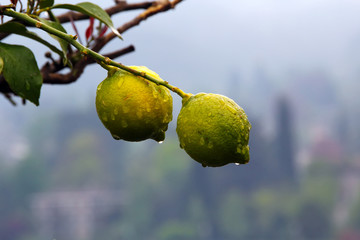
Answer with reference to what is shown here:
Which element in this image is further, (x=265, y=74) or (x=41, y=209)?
(x=265, y=74)

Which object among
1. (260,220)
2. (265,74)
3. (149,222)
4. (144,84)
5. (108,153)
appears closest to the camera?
(144,84)

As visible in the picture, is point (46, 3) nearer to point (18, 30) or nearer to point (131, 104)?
point (18, 30)

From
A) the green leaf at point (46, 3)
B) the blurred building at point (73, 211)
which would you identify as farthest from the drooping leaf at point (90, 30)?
the blurred building at point (73, 211)

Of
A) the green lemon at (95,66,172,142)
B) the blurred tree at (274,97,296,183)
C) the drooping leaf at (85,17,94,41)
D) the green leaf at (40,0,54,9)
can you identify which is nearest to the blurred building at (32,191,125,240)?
the blurred tree at (274,97,296,183)

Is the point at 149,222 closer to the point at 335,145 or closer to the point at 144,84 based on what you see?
the point at 335,145

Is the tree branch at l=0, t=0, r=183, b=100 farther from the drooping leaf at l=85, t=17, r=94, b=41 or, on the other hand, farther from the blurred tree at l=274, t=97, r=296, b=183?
the blurred tree at l=274, t=97, r=296, b=183

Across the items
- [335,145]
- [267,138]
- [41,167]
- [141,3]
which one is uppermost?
[141,3]

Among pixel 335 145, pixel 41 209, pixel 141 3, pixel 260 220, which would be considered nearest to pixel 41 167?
pixel 41 209
